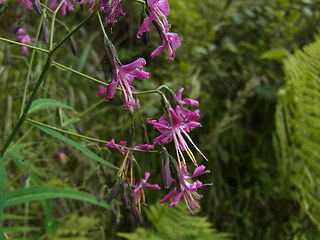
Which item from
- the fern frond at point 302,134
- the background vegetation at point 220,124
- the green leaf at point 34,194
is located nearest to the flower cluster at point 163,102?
the green leaf at point 34,194

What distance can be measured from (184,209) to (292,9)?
2419 millimetres

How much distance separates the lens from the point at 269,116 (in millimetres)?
3658

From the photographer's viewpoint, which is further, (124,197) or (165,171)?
(124,197)

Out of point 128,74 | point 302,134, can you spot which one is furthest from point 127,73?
point 302,134

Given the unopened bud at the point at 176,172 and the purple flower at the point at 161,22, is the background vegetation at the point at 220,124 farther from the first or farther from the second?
the purple flower at the point at 161,22

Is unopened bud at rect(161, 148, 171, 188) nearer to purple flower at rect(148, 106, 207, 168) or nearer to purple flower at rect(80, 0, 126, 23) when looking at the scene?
purple flower at rect(148, 106, 207, 168)

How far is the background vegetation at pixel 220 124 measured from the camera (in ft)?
8.75

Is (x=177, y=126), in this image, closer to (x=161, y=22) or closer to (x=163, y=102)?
(x=163, y=102)

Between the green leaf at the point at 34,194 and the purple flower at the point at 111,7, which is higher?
the purple flower at the point at 111,7

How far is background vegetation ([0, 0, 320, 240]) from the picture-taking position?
2.67m

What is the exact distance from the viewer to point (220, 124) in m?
2.70

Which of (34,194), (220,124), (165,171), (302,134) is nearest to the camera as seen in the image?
(165,171)

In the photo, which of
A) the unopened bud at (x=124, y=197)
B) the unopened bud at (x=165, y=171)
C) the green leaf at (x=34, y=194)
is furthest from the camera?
the green leaf at (x=34, y=194)

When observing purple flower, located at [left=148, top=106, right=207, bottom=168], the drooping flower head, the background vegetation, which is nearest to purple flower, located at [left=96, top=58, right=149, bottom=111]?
the drooping flower head
